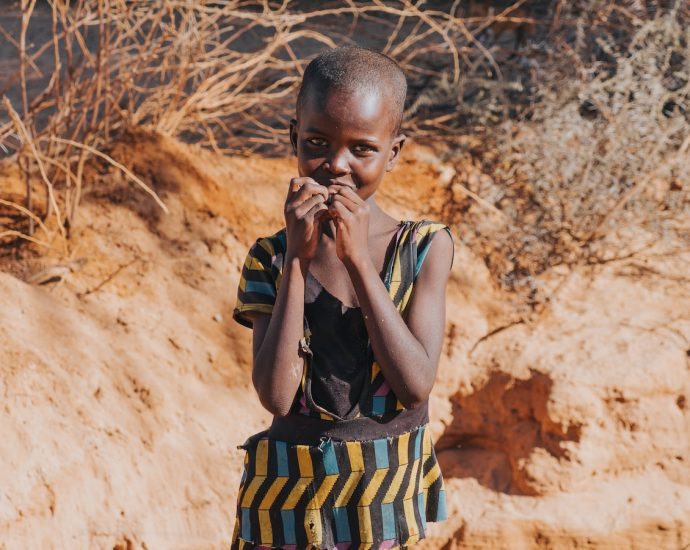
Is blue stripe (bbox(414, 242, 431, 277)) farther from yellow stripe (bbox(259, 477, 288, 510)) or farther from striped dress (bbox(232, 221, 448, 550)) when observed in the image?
yellow stripe (bbox(259, 477, 288, 510))

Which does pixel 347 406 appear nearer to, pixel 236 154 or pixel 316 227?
pixel 316 227

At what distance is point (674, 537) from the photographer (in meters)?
3.71

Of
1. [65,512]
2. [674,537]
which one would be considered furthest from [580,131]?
[65,512]

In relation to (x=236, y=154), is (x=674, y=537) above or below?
below

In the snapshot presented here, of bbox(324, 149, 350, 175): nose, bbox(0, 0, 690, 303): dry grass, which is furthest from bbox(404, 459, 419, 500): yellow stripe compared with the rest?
bbox(0, 0, 690, 303): dry grass

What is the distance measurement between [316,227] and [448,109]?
3.41 metres

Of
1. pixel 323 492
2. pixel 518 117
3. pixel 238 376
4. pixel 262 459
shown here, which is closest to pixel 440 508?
pixel 323 492

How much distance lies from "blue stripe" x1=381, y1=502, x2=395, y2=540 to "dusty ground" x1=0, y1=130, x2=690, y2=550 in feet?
4.47

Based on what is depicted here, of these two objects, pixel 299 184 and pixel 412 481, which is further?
pixel 412 481

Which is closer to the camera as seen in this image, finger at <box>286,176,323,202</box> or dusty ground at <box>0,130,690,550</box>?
finger at <box>286,176,323,202</box>

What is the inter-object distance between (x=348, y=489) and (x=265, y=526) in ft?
0.55

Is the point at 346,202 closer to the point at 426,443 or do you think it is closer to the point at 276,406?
the point at 276,406

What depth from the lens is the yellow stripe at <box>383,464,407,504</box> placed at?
5.63ft

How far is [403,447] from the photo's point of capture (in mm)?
1747
